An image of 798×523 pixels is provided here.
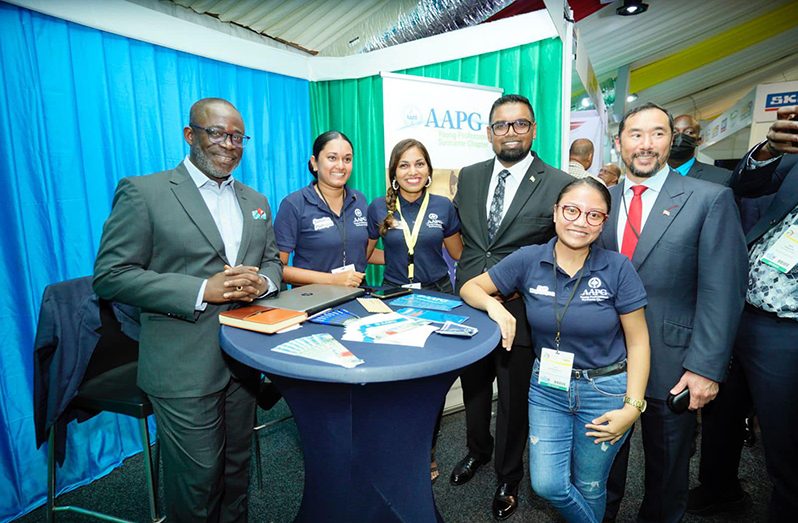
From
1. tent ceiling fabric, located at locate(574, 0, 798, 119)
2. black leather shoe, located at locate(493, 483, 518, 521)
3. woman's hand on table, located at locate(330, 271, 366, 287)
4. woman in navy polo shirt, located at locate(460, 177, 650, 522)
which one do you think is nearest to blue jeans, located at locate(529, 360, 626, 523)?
woman in navy polo shirt, located at locate(460, 177, 650, 522)

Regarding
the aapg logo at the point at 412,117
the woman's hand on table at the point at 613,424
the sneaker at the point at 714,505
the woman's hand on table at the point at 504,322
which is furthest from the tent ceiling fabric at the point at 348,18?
the sneaker at the point at 714,505

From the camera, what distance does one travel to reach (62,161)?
8.11ft

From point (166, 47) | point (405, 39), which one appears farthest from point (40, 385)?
point (405, 39)

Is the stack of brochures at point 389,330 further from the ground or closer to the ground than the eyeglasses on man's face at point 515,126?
closer to the ground

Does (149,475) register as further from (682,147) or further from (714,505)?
(682,147)

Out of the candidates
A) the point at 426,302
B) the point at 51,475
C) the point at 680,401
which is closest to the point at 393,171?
the point at 426,302

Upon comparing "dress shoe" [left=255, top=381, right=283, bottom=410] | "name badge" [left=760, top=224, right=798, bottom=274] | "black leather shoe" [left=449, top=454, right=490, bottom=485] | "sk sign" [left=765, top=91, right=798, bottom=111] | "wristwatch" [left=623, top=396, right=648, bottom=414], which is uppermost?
"sk sign" [left=765, top=91, right=798, bottom=111]

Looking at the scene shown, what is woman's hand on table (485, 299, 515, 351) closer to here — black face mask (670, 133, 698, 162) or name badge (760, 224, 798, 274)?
name badge (760, 224, 798, 274)

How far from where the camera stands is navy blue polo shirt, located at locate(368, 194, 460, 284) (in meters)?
2.47

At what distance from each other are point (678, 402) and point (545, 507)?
1.07 m

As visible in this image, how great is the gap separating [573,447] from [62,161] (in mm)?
3186

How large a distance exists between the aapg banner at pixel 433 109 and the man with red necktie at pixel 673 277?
1.84 meters

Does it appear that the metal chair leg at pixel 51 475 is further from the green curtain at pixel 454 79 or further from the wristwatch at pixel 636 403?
the green curtain at pixel 454 79

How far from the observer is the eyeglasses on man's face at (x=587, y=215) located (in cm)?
161
